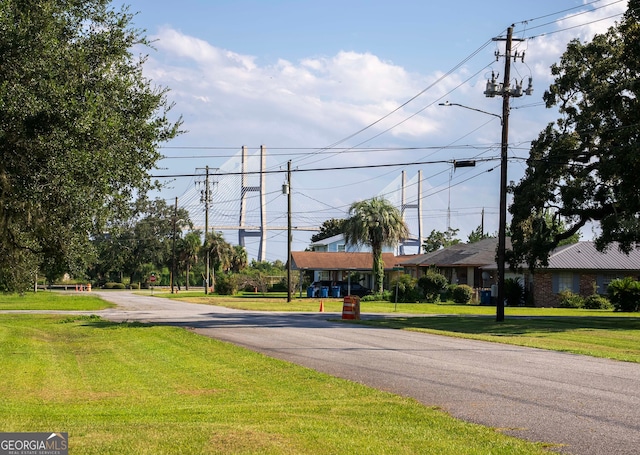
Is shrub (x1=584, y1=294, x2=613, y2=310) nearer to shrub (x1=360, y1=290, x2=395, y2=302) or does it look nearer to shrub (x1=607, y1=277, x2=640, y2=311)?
shrub (x1=607, y1=277, x2=640, y2=311)

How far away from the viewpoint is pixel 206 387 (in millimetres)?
13812

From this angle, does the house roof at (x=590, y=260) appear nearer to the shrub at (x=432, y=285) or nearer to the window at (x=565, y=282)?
the window at (x=565, y=282)

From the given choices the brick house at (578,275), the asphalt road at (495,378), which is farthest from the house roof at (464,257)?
the asphalt road at (495,378)

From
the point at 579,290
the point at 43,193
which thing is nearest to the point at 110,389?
the point at 43,193

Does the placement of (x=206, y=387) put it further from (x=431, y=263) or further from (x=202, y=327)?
(x=431, y=263)

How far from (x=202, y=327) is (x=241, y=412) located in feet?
58.8

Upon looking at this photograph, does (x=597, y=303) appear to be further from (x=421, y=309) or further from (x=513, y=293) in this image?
(x=421, y=309)

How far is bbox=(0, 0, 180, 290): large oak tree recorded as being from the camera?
14570mm

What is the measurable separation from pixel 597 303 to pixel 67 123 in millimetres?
40740

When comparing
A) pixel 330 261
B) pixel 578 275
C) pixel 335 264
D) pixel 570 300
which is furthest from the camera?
pixel 330 261

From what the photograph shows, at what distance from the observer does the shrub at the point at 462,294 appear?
55.0 metres

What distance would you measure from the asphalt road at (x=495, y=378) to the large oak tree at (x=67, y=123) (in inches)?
218

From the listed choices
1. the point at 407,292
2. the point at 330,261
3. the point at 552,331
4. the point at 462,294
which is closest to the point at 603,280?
the point at 462,294

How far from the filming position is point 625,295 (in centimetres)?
4316
